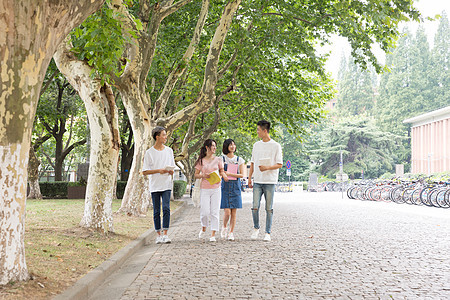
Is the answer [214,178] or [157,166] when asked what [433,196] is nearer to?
[214,178]

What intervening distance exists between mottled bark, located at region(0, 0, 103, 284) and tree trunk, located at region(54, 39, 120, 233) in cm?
447

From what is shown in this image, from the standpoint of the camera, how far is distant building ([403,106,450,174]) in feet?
166

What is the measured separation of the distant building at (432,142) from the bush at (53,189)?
3272 cm

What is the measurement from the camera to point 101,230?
930 cm

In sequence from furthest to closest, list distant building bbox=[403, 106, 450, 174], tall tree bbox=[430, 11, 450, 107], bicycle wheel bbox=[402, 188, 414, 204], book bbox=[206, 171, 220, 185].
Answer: tall tree bbox=[430, 11, 450, 107] → distant building bbox=[403, 106, 450, 174] → bicycle wheel bbox=[402, 188, 414, 204] → book bbox=[206, 171, 220, 185]

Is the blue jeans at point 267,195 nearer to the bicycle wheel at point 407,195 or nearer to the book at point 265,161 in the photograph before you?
the book at point 265,161

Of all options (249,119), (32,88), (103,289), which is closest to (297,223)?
(103,289)

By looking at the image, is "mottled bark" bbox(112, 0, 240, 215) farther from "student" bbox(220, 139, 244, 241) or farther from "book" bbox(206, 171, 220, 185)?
"book" bbox(206, 171, 220, 185)

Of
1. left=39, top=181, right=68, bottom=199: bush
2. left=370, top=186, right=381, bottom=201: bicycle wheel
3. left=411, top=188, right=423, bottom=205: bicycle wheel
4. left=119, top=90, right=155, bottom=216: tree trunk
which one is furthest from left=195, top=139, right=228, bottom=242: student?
left=39, top=181, right=68, bottom=199: bush

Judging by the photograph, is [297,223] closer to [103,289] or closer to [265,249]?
[265,249]

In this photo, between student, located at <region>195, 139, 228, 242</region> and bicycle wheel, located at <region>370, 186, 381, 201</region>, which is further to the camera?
bicycle wheel, located at <region>370, 186, 381, 201</region>

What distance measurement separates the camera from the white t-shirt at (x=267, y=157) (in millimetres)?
9203

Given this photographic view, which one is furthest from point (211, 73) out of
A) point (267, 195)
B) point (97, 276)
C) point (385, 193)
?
point (385, 193)

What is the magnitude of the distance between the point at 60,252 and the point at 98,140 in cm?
316
